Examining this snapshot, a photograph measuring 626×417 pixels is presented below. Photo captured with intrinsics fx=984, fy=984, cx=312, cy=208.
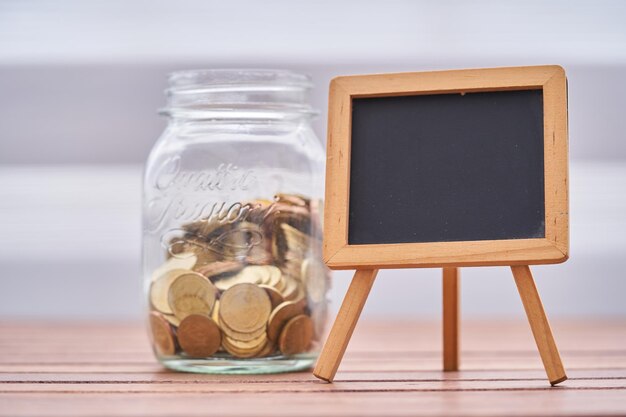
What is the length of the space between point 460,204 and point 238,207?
0.97ft

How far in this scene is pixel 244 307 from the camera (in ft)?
4.10

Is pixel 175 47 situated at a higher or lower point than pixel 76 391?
higher

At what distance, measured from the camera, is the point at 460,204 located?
1.18 meters

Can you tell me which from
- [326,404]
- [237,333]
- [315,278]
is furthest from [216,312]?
[326,404]

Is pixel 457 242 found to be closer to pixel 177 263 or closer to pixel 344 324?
pixel 344 324

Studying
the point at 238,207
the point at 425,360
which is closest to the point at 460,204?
the point at 238,207

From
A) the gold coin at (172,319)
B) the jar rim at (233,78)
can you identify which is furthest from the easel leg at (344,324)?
the jar rim at (233,78)

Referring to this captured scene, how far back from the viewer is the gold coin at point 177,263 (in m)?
1.29

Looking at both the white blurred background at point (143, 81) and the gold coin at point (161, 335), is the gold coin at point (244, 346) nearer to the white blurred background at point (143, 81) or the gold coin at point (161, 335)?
the gold coin at point (161, 335)

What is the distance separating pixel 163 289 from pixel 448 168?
1.34 ft

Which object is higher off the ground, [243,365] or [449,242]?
[449,242]

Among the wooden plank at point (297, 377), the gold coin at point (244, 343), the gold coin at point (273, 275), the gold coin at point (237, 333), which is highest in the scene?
the gold coin at point (273, 275)

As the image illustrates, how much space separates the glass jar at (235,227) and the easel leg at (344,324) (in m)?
0.10

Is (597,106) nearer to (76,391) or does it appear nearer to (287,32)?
(287,32)
